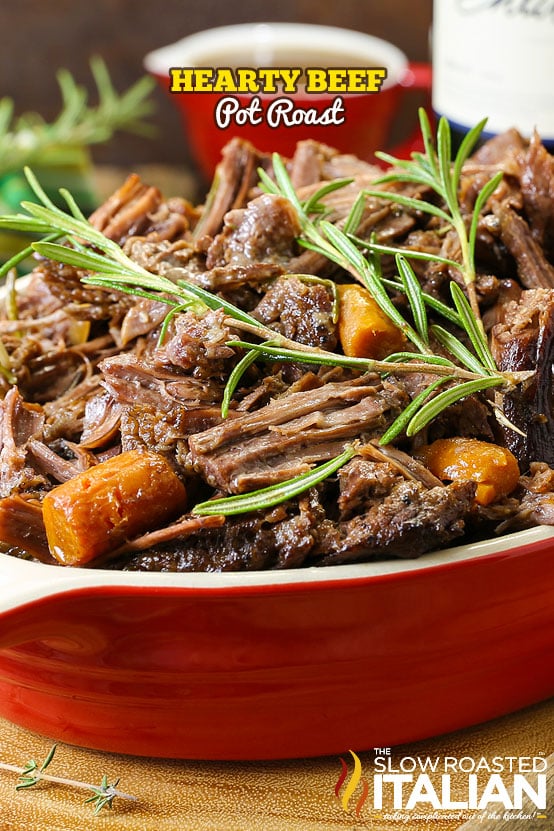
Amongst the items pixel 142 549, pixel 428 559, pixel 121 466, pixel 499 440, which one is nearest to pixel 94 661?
pixel 142 549

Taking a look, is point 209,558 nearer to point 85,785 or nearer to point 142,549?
point 142,549

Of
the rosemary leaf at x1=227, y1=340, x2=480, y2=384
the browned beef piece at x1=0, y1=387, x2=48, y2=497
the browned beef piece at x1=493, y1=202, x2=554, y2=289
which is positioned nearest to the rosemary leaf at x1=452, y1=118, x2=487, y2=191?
the browned beef piece at x1=493, y1=202, x2=554, y2=289

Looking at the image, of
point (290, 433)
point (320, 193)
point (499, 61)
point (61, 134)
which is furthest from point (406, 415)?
point (61, 134)

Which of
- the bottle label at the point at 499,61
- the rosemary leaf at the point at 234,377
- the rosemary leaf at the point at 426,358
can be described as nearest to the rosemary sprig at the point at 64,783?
the rosemary leaf at the point at 234,377

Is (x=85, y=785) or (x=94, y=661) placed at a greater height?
(x=94, y=661)

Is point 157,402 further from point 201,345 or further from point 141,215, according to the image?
point 141,215

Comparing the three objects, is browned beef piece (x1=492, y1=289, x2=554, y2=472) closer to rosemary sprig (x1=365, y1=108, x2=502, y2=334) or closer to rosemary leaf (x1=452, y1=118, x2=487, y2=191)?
rosemary sprig (x1=365, y1=108, x2=502, y2=334)
